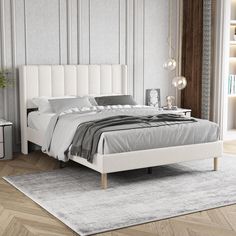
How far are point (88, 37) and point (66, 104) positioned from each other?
1.20 metres

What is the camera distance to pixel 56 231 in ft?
11.4

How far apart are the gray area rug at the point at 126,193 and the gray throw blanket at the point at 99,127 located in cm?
33

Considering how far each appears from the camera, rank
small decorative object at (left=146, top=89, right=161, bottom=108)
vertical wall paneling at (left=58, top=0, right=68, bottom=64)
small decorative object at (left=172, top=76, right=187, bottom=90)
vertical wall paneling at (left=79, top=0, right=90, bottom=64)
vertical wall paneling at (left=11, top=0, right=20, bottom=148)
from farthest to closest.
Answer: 1. small decorative object at (left=146, top=89, right=161, bottom=108)
2. small decorative object at (left=172, top=76, right=187, bottom=90)
3. vertical wall paneling at (left=79, top=0, right=90, bottom=64)
4. vertical wall paneling at (left=58, top=0, right=68, bottom=64)
5. vertical wall paneling at (left=11, top=0, right=20, bottom=148)

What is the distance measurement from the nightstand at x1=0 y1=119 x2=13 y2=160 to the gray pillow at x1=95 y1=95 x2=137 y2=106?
1164 millimetres

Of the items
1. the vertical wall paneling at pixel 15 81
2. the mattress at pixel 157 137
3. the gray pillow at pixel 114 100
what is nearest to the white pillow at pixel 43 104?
the vertical wall paneling at pixel 15 81

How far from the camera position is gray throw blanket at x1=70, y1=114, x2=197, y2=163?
4.60 meters

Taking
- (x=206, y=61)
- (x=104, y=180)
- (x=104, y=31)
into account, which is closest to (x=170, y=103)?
(x=206, y=61)

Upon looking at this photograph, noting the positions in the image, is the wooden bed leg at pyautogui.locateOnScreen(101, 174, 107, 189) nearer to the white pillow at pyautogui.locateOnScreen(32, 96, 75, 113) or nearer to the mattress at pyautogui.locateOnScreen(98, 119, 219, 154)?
the mattress at pyautogui.locateOnScreen(98, 119, 219, 154)

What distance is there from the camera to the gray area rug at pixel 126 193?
375 centimetres

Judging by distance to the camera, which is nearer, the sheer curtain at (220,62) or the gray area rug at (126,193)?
the gray area rug at (126,193)

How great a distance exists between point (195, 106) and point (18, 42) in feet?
9.01

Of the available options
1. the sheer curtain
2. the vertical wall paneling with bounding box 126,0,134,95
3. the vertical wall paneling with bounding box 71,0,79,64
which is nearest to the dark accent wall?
the sheer curtain

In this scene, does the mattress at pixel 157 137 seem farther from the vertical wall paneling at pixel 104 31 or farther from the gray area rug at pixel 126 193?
the vertical wall paneling at pixel 104 31

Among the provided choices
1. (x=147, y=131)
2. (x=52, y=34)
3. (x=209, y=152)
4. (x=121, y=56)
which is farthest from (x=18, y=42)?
(x=209, y=152)
